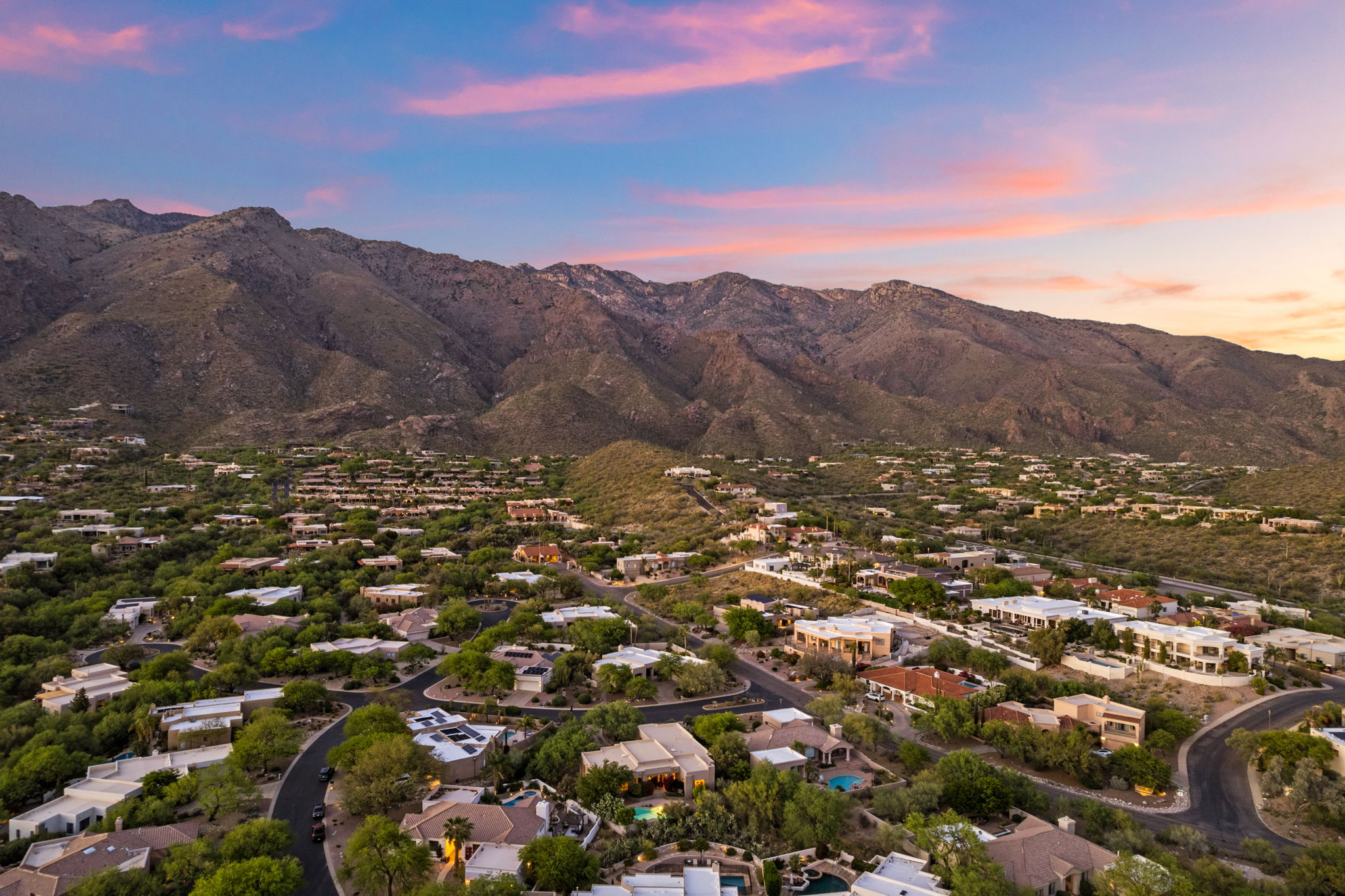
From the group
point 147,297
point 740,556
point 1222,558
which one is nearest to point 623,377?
point 147,297

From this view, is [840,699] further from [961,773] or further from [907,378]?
[907,378]

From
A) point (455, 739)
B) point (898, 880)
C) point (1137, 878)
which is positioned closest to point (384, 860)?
point (455, 739)

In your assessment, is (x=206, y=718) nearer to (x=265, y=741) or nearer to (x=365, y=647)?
(x=265, y=741)

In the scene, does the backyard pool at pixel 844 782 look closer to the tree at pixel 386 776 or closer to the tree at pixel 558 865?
the tree at pixel 558 865

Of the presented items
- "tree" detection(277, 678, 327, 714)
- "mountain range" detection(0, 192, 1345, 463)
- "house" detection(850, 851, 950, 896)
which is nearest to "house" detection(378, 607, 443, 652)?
"tree" detection(277, 678, 327, 714)

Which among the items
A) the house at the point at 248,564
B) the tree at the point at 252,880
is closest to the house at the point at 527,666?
the tree at the point at 252,880

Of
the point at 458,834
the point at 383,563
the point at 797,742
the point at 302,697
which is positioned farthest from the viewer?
the point at 383,563
